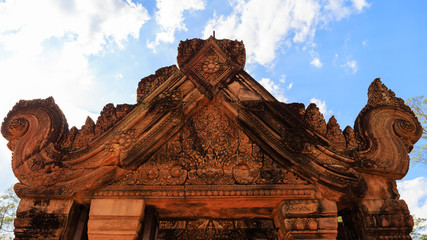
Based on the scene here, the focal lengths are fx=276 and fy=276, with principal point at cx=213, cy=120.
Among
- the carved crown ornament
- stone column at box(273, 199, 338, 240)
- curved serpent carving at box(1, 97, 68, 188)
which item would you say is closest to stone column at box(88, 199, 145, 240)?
the carved crown ornament

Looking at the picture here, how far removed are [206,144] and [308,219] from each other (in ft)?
5.79

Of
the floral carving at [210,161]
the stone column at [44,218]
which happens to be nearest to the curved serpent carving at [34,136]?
the stone column at [44,218]

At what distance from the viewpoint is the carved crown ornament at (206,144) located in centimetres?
389

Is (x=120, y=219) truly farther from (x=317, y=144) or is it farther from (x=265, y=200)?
(x=317, y=144)

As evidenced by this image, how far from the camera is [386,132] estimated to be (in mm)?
4141

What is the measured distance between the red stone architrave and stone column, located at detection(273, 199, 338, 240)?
1 cm

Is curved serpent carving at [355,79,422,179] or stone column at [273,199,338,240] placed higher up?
curved serpent carving at [355,79,422,179]

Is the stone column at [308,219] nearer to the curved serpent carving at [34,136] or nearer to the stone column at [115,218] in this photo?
the stone column at [115,218]

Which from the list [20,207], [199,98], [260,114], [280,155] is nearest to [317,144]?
[280,155]

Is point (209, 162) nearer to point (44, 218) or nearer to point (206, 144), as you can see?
point (206, 144)

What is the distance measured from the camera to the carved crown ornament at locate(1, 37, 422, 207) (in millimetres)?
3893

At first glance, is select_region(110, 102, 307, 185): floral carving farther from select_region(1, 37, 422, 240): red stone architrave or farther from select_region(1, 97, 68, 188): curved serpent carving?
select_region(1, 97, 68, 188): curved serpent carving

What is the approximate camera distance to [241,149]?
13.8 feet

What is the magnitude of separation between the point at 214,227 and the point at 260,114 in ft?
10.0
